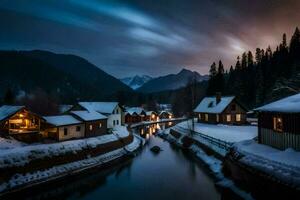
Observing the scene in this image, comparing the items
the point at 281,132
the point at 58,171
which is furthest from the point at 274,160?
the point at 58,171

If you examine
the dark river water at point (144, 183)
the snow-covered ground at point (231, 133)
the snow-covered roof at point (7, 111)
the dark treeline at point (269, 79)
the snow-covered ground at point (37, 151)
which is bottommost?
the dark river water at point (144, 183)

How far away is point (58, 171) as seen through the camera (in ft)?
107

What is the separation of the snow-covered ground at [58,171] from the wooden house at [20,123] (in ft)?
26.4

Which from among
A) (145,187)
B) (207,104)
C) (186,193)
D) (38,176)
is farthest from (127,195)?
(207,104)

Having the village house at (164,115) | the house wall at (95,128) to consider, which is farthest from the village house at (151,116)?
the house wall at (95,128)

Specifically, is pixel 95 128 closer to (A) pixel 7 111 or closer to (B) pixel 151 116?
(A) pixel 7 111

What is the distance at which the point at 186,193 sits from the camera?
26.8 metres

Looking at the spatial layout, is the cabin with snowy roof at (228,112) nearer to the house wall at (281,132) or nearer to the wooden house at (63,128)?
the wooden house at (63,128)

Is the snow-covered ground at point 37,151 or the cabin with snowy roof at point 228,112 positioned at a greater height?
the cabin with snowy roof at point 228,112

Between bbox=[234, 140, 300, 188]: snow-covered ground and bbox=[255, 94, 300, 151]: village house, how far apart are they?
0.81m

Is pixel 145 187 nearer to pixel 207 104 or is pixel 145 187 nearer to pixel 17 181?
pixel 17 181

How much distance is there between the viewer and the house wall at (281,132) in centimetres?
2355

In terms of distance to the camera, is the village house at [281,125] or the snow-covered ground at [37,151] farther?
the snow-covered ground at [37,151]

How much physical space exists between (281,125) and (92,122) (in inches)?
1266
